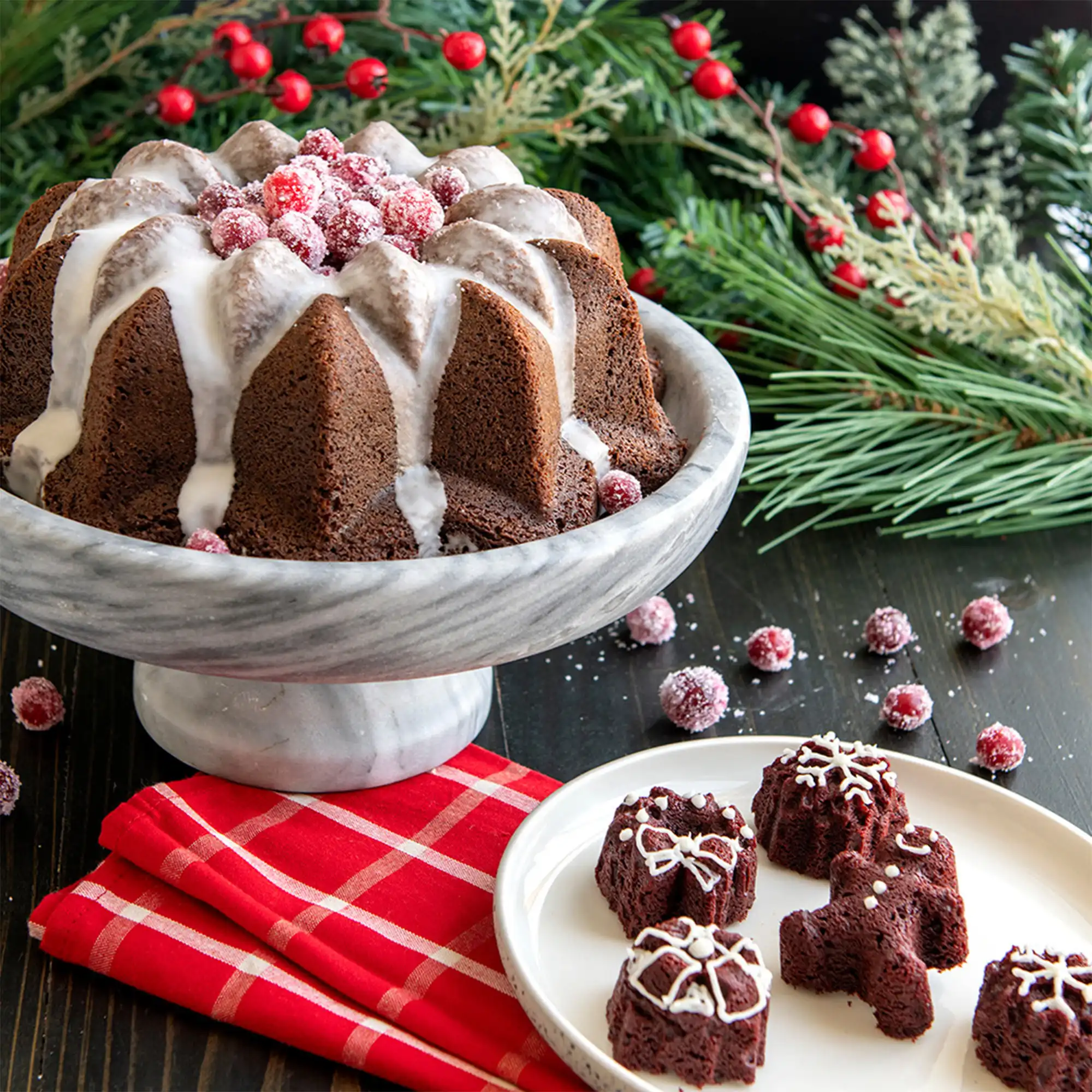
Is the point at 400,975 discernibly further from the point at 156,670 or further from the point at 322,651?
the point at 156,670

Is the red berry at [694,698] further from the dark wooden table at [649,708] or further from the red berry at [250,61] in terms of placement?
the red berry at [250,61]

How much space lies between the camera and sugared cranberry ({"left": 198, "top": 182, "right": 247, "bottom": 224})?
139cm

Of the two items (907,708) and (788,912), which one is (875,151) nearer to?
(907,708)

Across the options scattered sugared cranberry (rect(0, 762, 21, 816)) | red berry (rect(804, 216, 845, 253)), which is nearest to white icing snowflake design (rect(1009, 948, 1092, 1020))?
scattered sugared cranberry (rect(0, 762, 21, 816))

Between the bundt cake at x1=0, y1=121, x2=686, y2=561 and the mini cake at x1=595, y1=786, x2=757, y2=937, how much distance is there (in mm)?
280

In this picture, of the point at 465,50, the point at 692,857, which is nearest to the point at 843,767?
the point at 692,857

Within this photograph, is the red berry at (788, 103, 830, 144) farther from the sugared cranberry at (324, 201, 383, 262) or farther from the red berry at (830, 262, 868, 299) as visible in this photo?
the sugared cranberry at (324, 201, 383, 262)

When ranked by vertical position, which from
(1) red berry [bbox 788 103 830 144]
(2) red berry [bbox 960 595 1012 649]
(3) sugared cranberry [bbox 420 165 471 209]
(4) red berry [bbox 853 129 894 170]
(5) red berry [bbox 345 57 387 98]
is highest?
(3) sugared cranberry [bbox 420 165 471 209]

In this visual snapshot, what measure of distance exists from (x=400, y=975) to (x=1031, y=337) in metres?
1.30

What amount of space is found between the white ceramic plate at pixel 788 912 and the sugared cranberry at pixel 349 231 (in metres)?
0.54

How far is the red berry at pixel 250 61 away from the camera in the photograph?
1.89 m

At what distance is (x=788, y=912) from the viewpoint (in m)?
1.29

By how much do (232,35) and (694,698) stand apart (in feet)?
3.57

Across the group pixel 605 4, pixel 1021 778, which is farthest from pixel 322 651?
pixel 605 4
